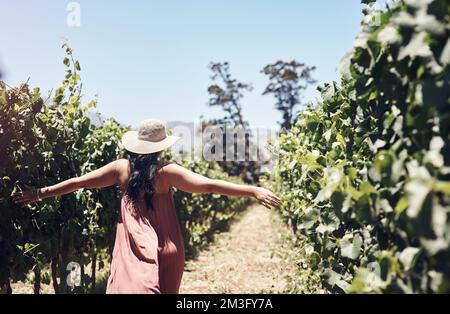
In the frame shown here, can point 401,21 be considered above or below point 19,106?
above

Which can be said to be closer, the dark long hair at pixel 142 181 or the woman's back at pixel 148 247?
the woman's back at pixel 148 247

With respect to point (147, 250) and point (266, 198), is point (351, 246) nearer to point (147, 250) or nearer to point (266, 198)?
point (266, 198)

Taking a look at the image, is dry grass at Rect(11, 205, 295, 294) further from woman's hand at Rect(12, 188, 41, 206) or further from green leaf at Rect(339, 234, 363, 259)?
green leaf at Rect(339, 234, 363, 259)

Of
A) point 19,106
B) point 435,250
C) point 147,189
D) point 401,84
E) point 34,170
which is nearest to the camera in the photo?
point 435,250

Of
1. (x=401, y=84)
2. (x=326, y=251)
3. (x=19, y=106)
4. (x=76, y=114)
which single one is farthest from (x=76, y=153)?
(x=401, y=84)

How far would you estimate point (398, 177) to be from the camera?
1695 mm

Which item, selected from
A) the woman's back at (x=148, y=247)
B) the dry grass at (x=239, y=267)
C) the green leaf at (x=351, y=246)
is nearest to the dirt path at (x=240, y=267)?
the dry grass at (x=239, y=267)

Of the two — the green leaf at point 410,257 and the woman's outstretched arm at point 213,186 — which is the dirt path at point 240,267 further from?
the green leaf at point 410,257

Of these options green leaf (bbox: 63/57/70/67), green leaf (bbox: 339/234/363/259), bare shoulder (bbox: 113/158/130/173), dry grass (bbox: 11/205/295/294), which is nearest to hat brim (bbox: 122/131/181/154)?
bare shoulder (bbox: 113/158/130/173)

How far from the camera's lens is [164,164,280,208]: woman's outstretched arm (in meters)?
2.69

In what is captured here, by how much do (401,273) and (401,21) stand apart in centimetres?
101

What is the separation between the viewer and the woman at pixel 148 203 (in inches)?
106

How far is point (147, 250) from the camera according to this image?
2.74 meters
